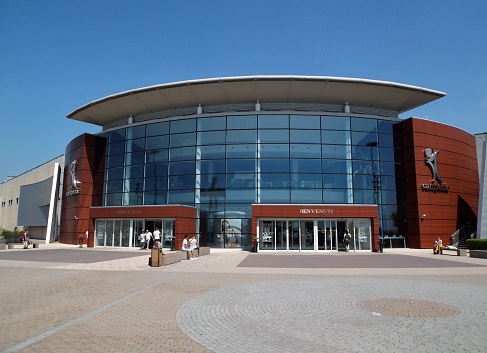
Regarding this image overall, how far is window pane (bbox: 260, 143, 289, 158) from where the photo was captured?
1355 inches

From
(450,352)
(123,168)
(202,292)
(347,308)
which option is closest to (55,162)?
(123,168)

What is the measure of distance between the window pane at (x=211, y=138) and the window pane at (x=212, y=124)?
428 mm

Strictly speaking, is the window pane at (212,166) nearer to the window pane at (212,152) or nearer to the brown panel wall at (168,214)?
the window pane at (212,152)

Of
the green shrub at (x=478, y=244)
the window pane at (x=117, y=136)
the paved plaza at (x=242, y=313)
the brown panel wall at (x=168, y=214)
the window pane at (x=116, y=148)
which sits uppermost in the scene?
the window pane at (x=117, y=136)

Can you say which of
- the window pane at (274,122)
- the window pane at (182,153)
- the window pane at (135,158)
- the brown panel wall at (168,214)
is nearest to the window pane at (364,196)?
the window pane at (274,122)

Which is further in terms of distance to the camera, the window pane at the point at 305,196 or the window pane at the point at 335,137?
the window pane at the point at 335,137

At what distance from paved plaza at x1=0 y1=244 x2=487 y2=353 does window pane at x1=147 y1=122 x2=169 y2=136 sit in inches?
953

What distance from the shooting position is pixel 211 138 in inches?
1401

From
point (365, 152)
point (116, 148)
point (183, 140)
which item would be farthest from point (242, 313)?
point (116, 148)

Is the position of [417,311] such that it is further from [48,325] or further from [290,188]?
[290,188]

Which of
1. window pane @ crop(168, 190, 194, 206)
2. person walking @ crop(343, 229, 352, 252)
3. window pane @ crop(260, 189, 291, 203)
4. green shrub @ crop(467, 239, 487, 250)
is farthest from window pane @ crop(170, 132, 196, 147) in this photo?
green shrub @ crop(467, 239, 487, 250)

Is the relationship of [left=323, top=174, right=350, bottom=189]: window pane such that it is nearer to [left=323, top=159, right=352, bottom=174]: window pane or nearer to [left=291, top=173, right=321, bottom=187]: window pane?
[left=323, top=159, right=352, bottom=174]: window pane

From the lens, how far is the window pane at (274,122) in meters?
35.2

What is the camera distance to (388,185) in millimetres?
35375
